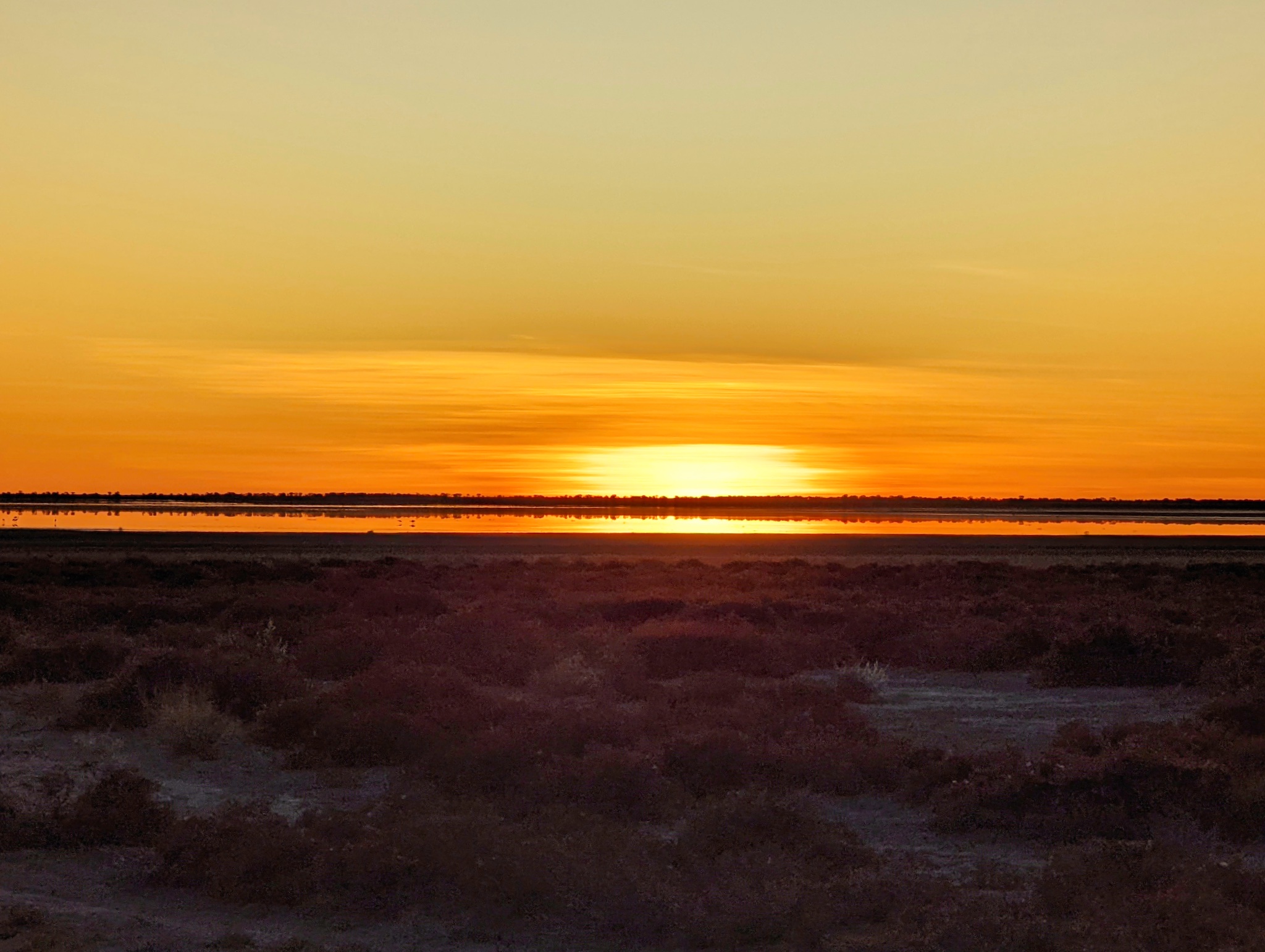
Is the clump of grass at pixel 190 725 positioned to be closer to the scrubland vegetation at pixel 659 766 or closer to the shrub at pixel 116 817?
the scrubland vegetation at pixel 659 766

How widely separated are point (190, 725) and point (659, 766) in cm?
633

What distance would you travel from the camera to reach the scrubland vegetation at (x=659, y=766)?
10.1m

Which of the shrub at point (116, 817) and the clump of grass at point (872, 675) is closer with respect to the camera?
the shrub at point (116, 817)

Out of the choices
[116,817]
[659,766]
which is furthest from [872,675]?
[116,817]

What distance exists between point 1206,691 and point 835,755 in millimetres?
8767

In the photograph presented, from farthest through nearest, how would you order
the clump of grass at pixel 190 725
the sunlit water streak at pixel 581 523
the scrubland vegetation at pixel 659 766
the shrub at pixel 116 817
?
the sunlit water streak at pixel 581 523, the clump of grass at pixel 190 725, the shrub at pixel 116 817, the scrubland vegetation at pixel 659 766

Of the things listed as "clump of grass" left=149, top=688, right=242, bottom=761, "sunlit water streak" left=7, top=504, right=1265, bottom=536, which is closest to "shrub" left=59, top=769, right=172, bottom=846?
"clump of grass" left=149, top=688, right=242, bottom=761

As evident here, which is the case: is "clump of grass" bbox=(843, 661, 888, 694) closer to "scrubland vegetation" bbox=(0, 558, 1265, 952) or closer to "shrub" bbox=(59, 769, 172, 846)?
"scrubland vegetation" bbox=(0, 558, 1265, 952)

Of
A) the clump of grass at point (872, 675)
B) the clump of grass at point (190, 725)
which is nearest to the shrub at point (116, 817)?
the clump of grass at point (190, 725)

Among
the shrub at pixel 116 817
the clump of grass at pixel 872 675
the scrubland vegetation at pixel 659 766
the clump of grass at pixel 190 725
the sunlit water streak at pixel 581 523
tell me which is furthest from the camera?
the sunlit water streak at pixel 581 523

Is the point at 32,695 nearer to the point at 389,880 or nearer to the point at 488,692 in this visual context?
the point at 488,692

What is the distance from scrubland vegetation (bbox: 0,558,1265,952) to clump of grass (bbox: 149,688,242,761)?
49mm

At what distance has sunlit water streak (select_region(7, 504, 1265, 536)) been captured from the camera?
313ft

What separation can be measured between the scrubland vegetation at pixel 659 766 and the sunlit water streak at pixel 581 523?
209 feet
